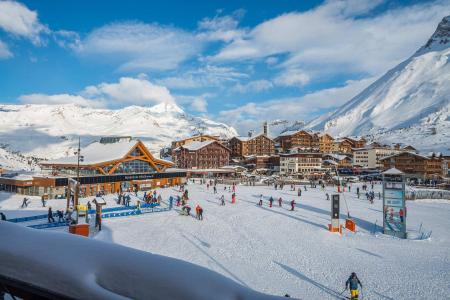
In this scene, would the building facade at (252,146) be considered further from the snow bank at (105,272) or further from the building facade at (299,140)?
the snow bank at (105,272)

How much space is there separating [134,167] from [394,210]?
31681 mm

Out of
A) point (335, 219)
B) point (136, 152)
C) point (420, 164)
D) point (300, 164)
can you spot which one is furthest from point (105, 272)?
point (300, 164)

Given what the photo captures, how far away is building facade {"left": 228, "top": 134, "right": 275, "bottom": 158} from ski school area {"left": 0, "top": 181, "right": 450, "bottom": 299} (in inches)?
2708

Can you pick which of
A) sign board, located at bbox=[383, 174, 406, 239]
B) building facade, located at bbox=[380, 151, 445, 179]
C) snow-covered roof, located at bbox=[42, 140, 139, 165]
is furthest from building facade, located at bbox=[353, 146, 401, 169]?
sign board, located at bbox=[383, 174, 406, 239]

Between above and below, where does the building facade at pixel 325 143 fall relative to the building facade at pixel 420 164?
above

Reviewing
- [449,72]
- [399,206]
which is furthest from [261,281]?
[449,72]

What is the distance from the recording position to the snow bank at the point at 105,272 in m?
1.87

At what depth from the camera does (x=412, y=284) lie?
12617 millimetres

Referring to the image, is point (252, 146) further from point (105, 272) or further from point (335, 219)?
point (105, 272)

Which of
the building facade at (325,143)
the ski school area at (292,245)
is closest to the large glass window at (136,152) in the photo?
the ski school area at (292,245)

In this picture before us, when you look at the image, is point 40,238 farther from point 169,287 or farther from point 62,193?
point 62,193

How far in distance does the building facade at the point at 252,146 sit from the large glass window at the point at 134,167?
53.1 metres

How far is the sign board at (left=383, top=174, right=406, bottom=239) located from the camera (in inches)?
824

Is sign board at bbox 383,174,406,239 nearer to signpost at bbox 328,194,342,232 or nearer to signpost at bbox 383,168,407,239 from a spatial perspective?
signpost at bbox 383,168,407,239
